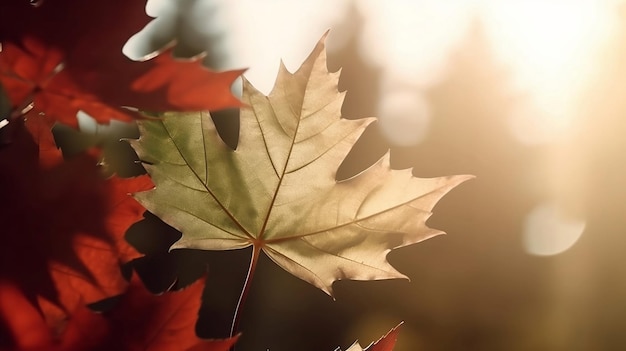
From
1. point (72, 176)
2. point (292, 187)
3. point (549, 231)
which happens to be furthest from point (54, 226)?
point (549, 231)

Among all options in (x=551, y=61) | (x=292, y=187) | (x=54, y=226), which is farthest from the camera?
(x=551, y=61)

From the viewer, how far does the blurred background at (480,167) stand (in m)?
7.46

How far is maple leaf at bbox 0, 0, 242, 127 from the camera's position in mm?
265

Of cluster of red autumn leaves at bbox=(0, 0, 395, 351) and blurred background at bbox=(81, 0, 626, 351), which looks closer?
cluster of red autumn leaves at bbox=(0, 0, 395, 351)

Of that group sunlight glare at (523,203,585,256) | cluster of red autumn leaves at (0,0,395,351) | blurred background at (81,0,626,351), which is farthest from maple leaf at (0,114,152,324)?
sunlight glare at (523,203,585,256)

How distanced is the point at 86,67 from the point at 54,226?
2.9 inches

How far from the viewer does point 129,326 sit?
271 millimetres

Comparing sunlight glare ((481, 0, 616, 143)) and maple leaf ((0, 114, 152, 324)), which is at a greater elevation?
maple leaf ((0, 114, 152, 324))

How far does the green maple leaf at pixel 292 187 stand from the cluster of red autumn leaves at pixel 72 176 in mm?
112

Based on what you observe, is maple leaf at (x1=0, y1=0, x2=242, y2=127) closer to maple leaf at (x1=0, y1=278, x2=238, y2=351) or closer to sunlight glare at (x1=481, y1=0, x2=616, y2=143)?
maple leaf at (x1=0, y1=278, x2=238, y2=351)

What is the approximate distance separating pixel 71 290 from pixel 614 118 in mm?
10280

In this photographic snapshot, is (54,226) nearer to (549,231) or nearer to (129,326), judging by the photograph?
(129,326)

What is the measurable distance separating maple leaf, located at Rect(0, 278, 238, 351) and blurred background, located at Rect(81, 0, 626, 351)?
20.8 ft

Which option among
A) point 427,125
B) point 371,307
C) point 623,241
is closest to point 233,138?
point 371,307
